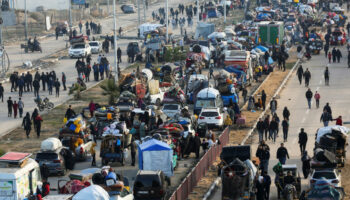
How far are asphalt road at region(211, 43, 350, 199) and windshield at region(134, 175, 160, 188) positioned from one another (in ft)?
8.58

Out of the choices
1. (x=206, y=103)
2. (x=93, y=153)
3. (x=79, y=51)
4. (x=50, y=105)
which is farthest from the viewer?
(x=79, y=51)

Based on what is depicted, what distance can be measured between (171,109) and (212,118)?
2873 millimetres

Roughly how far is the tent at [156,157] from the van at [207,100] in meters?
11.9

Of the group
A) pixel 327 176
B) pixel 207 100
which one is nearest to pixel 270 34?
pixel 207 100

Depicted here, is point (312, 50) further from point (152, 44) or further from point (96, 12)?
point (96, 12)

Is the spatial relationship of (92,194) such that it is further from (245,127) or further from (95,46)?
(95,46)

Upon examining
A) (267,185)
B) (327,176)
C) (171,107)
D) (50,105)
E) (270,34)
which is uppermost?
(270,34)

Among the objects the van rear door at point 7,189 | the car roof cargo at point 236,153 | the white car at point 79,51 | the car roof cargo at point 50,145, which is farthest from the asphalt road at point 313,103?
the white car at point 79,51

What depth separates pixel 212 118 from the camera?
4141 cm

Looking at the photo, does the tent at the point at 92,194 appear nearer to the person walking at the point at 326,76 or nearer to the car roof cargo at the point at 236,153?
the car roof cargo at the point at 236,153

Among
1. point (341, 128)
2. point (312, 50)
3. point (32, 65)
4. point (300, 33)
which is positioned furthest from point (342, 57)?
point (341, 128)

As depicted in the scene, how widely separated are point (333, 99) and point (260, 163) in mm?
19754

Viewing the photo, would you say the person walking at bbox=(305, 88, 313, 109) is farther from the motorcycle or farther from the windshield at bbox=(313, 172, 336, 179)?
the windshield at bbox=(313, 172, 336, 179)

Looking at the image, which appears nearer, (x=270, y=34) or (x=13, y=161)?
(x=13, y=161)
